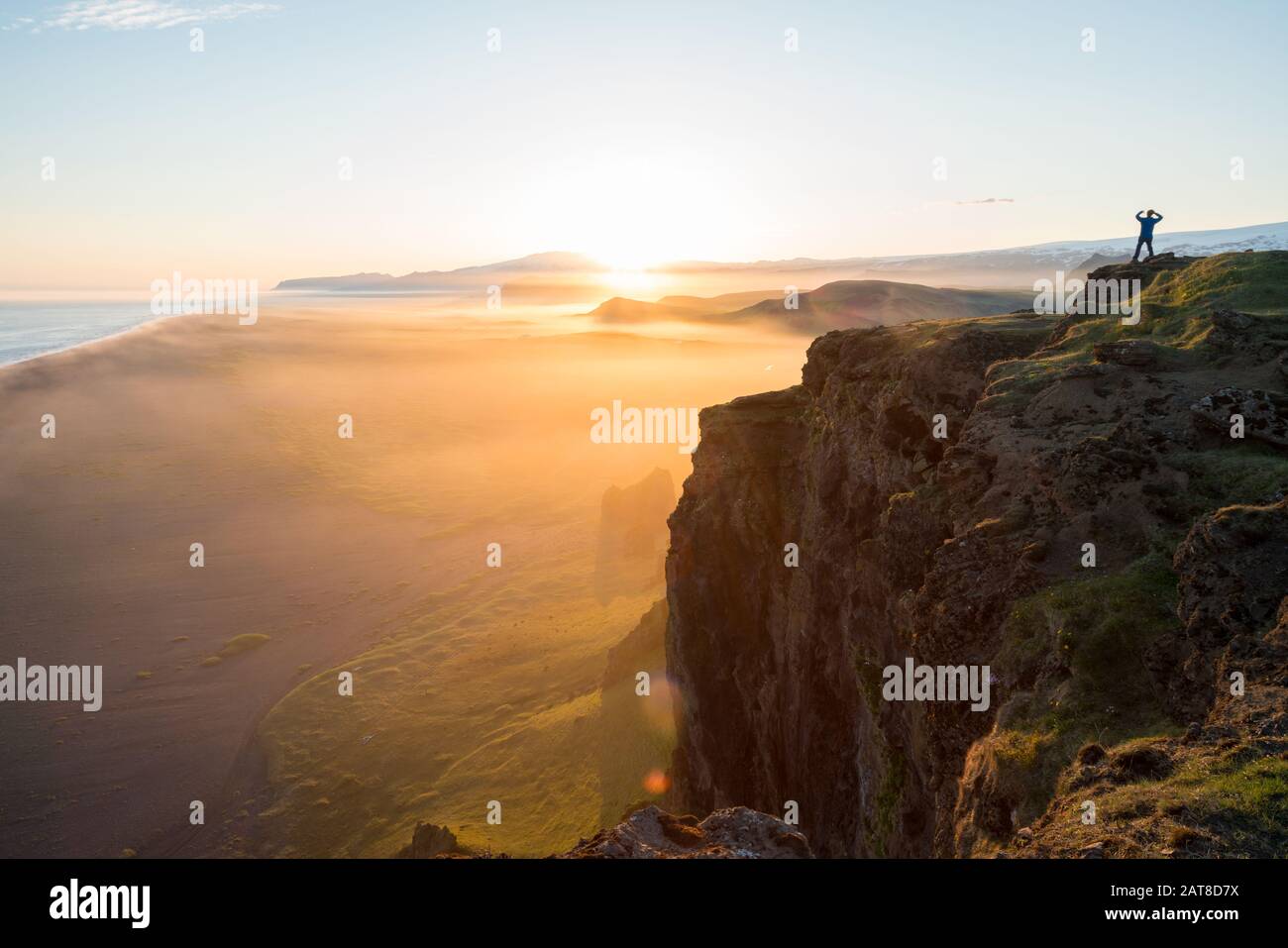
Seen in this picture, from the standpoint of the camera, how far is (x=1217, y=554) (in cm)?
1321

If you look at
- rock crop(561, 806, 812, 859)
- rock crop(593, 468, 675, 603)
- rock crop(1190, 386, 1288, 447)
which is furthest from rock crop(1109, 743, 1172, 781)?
→ rock crop(593, 468, 675, 603)

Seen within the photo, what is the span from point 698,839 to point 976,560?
381 inches

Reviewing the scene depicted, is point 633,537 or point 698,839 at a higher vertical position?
point 698,839

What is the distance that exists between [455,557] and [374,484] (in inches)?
1059

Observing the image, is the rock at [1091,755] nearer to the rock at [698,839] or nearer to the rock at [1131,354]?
the rock at [698,839]

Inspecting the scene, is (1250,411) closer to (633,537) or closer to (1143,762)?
(1143,762)

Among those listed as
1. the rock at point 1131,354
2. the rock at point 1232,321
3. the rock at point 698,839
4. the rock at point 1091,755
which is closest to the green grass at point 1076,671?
the rock at point 1091,755

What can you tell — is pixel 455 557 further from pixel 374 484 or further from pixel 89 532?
pixel 89 532

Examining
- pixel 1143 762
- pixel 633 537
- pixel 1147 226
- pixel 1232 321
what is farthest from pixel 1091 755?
pixel 633 537

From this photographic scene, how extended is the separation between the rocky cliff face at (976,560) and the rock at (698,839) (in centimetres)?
354

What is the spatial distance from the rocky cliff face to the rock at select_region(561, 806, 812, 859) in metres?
3.54

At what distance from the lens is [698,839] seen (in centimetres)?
1102

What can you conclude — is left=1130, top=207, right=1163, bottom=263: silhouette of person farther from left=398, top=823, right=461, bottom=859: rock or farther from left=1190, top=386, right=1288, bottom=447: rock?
left=398, top=823, right=461, bottom=859: rock

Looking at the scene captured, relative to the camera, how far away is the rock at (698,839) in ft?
33.7
